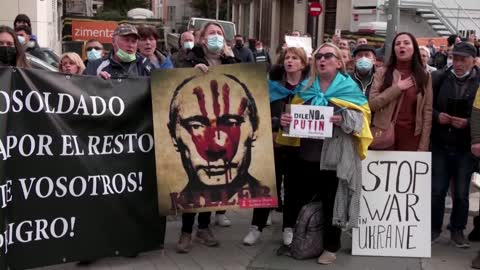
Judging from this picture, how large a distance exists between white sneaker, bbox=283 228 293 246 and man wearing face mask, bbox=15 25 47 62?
364 centimetres

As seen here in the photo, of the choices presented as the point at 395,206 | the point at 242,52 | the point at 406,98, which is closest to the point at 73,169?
the point at 395,206

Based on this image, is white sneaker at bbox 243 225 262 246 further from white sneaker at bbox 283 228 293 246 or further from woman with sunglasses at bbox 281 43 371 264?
woman with sunglasses at bbox 281 43 371 264

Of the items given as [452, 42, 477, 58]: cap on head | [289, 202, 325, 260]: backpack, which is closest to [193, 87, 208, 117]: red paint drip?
[289, 202, 325, 260]: backpack

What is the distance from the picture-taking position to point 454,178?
5617mm

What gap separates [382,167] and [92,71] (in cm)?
250

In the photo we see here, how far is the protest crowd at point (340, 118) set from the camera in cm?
497

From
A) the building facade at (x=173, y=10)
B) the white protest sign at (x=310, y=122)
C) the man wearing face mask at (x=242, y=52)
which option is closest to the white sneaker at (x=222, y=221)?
the white protest sign at (x=310, y=122)

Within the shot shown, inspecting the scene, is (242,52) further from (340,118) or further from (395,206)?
(340,118)

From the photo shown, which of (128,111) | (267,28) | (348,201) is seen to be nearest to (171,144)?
(128,111)

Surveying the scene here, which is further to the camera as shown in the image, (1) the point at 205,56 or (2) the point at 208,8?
(2) the point at 208,8

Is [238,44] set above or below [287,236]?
above

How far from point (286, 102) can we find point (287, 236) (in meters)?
1.12

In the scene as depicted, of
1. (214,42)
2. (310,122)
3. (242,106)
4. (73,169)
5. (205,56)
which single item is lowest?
(73,169)

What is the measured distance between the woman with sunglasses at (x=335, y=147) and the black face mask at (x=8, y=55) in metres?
2.13
